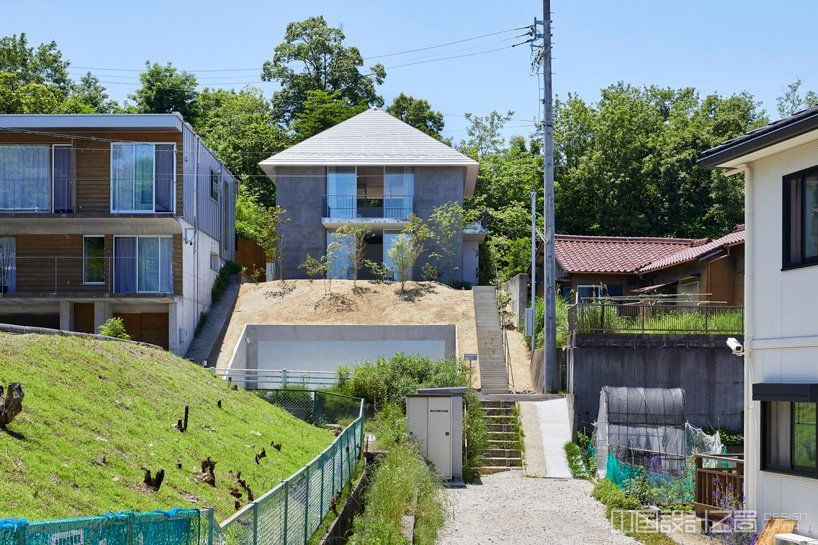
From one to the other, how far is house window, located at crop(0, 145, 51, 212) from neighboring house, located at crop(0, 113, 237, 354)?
1.3 inches

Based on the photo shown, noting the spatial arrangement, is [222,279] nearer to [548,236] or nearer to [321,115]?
[548,236]

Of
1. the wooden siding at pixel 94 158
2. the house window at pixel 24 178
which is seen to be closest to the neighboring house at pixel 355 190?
the wooden siding at pixel 94 158

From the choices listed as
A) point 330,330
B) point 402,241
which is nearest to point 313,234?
point 402,241

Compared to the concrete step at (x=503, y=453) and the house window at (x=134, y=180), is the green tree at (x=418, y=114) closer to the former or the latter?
the house window at (x=134, y=180)

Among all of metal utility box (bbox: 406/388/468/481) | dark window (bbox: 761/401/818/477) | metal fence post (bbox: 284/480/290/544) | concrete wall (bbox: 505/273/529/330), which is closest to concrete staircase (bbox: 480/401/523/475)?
metal utility box (bbox: 406/388/468/481)

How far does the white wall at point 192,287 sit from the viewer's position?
1278 inches

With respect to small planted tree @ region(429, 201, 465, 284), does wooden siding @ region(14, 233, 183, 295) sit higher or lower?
lower

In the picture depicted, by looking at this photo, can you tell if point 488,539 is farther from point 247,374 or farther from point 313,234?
point 313,234

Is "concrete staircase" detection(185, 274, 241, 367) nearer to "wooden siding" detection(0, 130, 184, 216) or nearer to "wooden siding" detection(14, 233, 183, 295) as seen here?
"wooden siding" detection(14, 233, 183, 295)

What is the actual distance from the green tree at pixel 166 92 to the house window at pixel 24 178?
23.1 metres

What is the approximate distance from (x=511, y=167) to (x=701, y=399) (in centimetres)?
3104

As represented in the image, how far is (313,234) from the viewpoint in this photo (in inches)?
1668

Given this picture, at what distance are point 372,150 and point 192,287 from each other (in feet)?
39.5

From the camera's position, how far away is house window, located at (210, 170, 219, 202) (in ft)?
124
